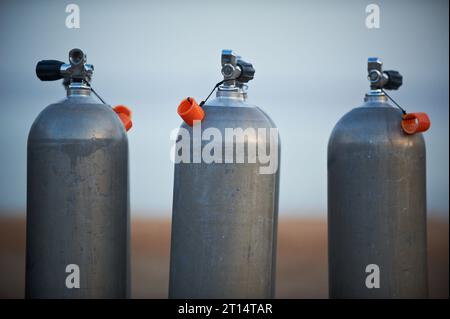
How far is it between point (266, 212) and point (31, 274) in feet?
2.87

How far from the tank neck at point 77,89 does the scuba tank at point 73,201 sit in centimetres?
6

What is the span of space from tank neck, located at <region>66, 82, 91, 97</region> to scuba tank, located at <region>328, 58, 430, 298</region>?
99 centimetres

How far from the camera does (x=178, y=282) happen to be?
2672 mm

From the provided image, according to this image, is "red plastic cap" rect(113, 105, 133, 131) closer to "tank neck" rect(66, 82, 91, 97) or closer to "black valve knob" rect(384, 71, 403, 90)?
"tank neck" rect(66, 82, 91, 97)

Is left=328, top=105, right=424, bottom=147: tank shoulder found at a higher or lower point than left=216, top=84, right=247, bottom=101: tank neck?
lower

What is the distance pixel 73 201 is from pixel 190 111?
1.71 ft

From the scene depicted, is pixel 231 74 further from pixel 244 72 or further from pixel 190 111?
pixel 190 111

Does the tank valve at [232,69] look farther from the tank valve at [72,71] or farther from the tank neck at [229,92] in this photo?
the tank valve at [72,71]

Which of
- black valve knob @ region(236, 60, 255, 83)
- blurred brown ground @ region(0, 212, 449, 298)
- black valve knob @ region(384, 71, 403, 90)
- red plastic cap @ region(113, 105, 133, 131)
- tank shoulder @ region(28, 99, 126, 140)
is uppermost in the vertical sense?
black valve knob @ region(384, 71, 403, 90)

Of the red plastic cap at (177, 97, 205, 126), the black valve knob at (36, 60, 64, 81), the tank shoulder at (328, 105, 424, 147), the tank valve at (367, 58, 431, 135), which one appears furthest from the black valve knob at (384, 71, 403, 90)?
the black valve knob at (36, 60, 64, 81)

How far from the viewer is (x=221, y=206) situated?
260cm

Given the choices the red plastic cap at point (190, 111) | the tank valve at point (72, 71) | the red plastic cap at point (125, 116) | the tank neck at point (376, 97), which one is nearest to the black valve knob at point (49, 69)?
the tank valve at point (72, 71)

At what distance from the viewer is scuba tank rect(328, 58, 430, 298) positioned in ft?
9.50
